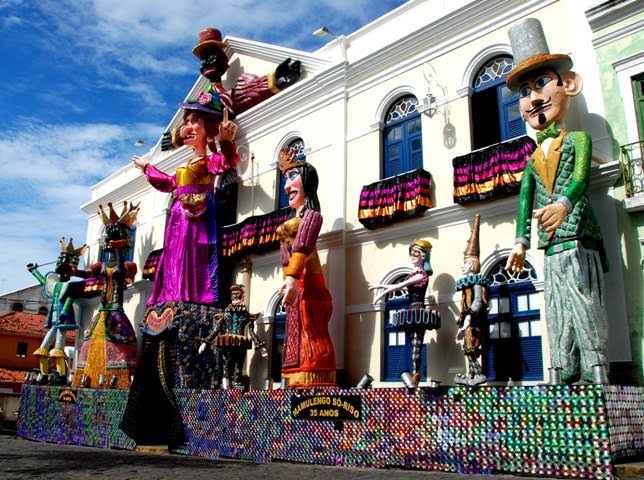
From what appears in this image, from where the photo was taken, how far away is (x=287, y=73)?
13.6m

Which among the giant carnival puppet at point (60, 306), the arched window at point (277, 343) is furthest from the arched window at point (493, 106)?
the giant carnival puppet at point (60, 306)

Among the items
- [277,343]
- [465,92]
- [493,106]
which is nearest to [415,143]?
[465,92]

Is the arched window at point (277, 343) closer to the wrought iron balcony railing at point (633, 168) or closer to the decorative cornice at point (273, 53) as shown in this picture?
the decorative cornice at point (273, 53)

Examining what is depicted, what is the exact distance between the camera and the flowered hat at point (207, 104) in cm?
1329

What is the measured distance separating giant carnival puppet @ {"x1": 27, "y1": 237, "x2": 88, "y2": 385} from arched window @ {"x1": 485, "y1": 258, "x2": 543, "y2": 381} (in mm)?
10827

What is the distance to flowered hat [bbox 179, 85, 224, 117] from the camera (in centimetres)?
1329

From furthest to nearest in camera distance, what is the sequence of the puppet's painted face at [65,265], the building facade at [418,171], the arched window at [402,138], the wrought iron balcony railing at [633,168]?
the puppet's painted face at [65,265], the arched window at [402,138], the building facade at [418,171], the wrought iron balcony railing at [633,168]

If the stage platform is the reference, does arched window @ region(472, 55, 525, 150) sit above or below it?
above

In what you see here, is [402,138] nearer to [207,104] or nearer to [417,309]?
[417,309]

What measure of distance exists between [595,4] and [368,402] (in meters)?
6.62

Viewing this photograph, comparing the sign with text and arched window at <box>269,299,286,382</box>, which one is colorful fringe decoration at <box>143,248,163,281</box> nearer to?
arched window at <box>269,299,286,382</box>

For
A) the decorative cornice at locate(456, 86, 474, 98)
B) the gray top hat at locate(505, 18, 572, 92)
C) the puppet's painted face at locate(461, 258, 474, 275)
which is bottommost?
the puppet's painted face at locate(461, 258, 474, 275)

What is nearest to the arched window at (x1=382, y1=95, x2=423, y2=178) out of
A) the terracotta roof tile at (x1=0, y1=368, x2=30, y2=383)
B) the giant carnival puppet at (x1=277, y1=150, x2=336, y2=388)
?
the giant carnival puppet at (x1=277, y1=150, x2=336, y2=388)

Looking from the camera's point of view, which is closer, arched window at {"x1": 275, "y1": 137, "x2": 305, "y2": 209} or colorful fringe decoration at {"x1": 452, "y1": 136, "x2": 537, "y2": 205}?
colorful fringe decoration at {"x1": 452, "y1": 136, "x2": 537, "y2": 205}
